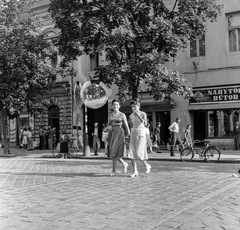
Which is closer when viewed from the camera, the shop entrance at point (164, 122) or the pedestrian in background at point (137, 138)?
the pedestrian in background at point (137, 138)

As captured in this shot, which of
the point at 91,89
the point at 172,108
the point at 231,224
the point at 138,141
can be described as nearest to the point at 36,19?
the point at 91,89

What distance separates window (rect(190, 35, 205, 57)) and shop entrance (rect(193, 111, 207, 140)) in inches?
145

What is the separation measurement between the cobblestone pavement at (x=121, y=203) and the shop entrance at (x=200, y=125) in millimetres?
Result: 14591

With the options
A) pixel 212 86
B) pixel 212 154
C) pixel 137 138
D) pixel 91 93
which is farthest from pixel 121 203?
pixel 212 86

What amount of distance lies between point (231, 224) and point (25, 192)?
4.05m

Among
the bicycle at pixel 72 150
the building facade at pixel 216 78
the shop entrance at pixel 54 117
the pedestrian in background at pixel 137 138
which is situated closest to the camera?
the pedestrian in background at pixel 137 138

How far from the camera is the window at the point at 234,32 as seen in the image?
22.0 meters

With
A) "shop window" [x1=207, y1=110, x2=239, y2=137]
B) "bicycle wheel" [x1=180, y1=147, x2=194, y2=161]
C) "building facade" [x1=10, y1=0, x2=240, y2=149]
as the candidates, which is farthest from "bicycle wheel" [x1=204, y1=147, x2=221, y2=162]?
"shop window" [x1=207, y1=110, x2=239, y2=137]

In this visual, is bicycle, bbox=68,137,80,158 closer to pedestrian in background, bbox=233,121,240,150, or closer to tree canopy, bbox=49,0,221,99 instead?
tree canopy, bbox=49,0,221,99

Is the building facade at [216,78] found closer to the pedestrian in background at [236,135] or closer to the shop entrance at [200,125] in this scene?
the shop entrance at [200,125]

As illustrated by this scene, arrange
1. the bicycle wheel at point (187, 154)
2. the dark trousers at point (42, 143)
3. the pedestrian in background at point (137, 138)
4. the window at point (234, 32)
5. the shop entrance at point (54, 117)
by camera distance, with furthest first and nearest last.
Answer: the shop entrance at point (54, 117) → the dark trousers at point (42, 143) → the window at point (234, 32) → the bicycle wheel at point (187, 154) → the pedestrian in background at point (137, 138)

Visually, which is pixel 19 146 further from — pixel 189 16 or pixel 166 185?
pixel 166 185

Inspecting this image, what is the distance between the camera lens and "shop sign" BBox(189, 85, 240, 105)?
2161cm

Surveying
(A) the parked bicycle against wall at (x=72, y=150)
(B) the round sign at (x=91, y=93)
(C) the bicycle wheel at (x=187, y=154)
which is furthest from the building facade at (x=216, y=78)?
(C) the bicycle wheel at (x=187, y=154)
